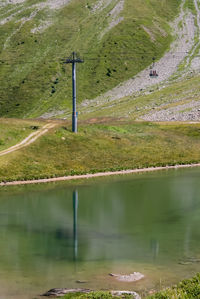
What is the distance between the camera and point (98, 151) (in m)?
71.7

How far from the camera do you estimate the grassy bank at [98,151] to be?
61.0 meters

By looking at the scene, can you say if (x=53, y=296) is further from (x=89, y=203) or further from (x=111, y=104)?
(x=111, y=104)

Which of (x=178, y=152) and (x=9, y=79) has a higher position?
(x=9, y=79)

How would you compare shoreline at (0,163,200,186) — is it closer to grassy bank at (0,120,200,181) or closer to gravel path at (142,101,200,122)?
grassy bank at (0,120,200,181)

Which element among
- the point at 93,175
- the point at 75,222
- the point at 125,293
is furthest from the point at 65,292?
the point at 93,175

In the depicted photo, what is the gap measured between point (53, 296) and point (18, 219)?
17399 millimetres

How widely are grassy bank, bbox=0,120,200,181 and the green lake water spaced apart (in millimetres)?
7706

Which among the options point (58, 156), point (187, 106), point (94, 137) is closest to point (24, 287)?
point (58, 156)

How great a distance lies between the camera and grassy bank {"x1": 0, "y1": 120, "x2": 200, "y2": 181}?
61.0 m

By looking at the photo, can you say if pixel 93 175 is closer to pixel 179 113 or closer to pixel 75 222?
pixel 75 222

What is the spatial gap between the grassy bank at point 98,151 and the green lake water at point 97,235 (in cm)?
771

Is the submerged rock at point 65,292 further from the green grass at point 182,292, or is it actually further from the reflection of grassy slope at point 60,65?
the reflection of grassy slope at point 60,65

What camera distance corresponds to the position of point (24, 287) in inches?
896

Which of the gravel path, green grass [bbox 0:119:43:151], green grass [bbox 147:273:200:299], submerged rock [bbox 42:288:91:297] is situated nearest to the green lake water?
submerged rock [bbox 42:288:91:297]
